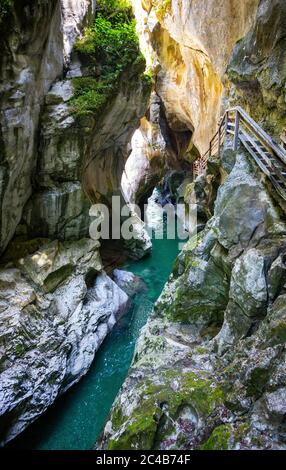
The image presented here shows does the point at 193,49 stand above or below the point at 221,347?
above

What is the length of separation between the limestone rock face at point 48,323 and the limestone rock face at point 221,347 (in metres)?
2.73

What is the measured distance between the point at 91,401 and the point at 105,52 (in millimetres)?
11625

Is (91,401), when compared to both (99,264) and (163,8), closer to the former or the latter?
(99,264)

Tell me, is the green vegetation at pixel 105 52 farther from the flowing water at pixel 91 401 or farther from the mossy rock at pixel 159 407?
the mossy rock at pixel 159 407

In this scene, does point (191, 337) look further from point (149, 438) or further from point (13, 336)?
point (13, 336)

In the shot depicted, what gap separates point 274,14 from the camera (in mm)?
8273

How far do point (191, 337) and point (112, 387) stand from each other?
3.58 metres

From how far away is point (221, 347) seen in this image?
6.34m

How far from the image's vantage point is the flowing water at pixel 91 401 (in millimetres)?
7941

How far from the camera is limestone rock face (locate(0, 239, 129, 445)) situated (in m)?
7.90

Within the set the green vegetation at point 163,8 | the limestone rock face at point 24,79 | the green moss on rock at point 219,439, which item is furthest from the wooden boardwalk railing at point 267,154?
the green vegetation at point 163,8

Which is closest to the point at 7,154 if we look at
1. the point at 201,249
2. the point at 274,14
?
the point at 201,249

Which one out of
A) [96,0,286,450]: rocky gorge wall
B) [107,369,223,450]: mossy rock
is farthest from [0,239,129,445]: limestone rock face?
[107,369,223,450]: mossy rock

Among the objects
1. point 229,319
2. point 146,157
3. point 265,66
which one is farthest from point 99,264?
point 146,157
